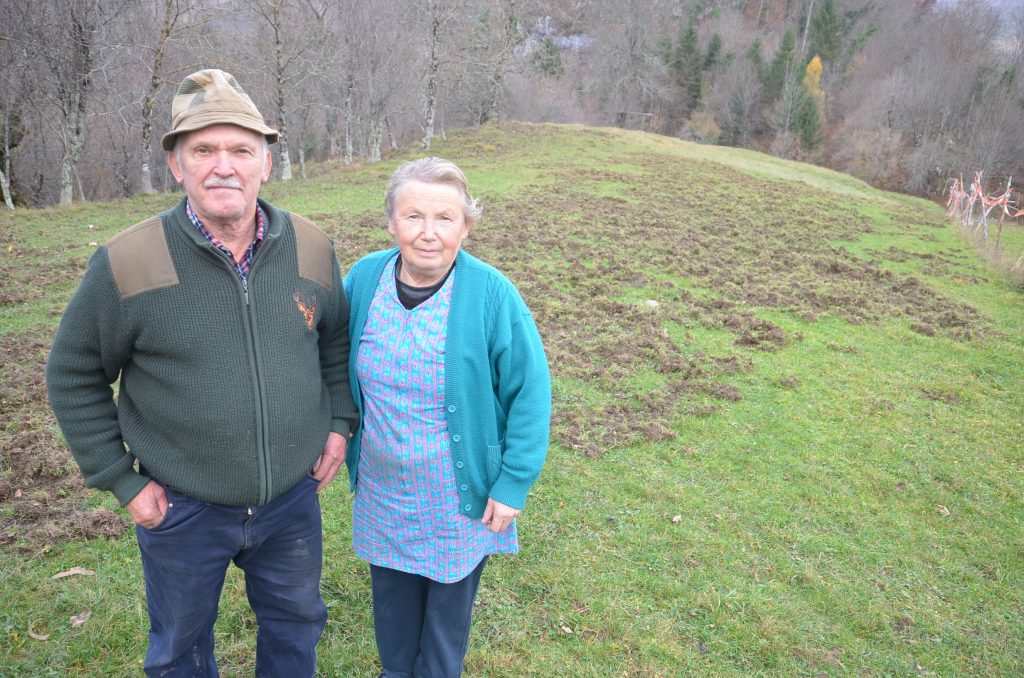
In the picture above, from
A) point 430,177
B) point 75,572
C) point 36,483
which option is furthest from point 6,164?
point 430,177

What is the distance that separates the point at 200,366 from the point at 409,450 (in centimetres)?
69

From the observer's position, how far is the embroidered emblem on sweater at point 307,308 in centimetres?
188

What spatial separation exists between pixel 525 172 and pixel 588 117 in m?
31.5

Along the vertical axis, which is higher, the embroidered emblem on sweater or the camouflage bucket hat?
the camouflage bucket hat

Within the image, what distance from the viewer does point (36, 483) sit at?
12.2ft

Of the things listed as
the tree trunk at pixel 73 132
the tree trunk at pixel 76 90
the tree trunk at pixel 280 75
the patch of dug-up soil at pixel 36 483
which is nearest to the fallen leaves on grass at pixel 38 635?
the patch of dug-up soil at pixel 36 483

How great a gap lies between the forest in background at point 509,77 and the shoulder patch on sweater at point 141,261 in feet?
54.8

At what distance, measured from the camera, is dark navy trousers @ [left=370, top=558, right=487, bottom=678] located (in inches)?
84.4

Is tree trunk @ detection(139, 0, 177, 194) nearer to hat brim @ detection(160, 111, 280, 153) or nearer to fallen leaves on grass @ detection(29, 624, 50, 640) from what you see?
fallen leaves on grass @ detection(29, 624, 50, 640)

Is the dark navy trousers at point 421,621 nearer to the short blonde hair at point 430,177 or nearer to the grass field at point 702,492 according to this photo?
the grass field at point 702,492

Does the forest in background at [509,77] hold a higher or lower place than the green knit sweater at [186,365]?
higher

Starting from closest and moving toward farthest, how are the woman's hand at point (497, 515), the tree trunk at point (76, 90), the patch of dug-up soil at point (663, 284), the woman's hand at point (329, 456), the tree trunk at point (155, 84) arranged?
the woman's hand at point (497, 515)
the woman's hand at point (329, 456)
the patch of dug-up soil at point (663, 284)
the tree trunk at point (76, 90)
the tree trunk at point (155, 84)

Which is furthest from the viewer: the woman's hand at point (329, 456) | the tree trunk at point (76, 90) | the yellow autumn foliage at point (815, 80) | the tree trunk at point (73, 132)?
the yellow autumn foliage at point (815, 80)

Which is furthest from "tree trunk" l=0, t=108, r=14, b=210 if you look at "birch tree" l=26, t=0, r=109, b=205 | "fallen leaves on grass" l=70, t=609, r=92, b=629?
"fallen leaves on grass" l=70, t=609, r=92, b=629
